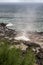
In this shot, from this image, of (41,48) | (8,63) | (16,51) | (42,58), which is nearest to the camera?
(8,63)

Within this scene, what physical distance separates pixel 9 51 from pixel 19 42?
15249mm

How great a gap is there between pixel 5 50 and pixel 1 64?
1.37 m

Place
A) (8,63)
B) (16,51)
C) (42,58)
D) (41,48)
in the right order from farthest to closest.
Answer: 1. (41,48)
2. (42,58)
3. (16,51)
4. (8,63)

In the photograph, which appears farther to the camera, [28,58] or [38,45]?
[38,45]

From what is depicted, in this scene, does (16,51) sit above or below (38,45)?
above

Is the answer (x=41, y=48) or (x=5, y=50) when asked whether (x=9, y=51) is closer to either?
(x=5, y=50)

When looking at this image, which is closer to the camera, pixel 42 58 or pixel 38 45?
pixel 42 58

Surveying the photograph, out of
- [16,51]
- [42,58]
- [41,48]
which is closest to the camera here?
[16,51]

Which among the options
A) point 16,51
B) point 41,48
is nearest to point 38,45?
point 41,48

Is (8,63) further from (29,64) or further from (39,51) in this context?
(39,51)

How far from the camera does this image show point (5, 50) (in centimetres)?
1909

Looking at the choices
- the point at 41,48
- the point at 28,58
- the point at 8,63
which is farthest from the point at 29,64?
the point at 41,48

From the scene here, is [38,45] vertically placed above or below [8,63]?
below

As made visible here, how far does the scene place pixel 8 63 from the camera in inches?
714
